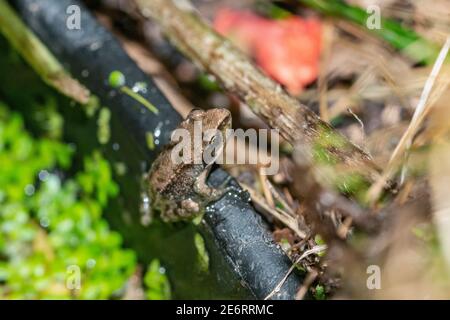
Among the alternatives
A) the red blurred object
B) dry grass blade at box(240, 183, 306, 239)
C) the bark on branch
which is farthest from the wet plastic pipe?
the red blurred object

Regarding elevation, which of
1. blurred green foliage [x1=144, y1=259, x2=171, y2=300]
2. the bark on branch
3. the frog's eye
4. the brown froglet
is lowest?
blurred green foliage [x1=144, y1=259, x2=171, y2=300]

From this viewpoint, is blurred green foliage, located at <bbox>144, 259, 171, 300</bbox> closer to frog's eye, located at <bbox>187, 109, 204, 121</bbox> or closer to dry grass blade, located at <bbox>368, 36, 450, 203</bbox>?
frog's eye, located at <bbox>187, 109, 204, 121</bbox>

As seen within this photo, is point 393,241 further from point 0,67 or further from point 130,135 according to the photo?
point 0,67

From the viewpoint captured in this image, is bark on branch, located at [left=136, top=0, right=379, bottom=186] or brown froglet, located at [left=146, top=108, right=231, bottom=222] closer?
bark on branch, located at [left=136, top=0, right=379, bottom=186]

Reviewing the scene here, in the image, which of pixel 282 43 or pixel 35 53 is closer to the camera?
pixel 35 53

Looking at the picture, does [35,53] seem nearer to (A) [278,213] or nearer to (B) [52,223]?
(B) [52,223]

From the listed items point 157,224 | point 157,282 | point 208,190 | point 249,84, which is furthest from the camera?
point 157,282

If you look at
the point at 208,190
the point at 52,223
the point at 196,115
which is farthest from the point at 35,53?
the point at 208,190

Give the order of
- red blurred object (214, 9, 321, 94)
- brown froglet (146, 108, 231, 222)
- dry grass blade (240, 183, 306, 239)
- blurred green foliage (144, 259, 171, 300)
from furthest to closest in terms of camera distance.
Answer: red blurred object (214, 9, 321, 94) → blurred green foliage (144, 259, 171, 300) → brown froglet (146, 108, 231, 222) → dry grass blade (240, 183, 306, 239)
